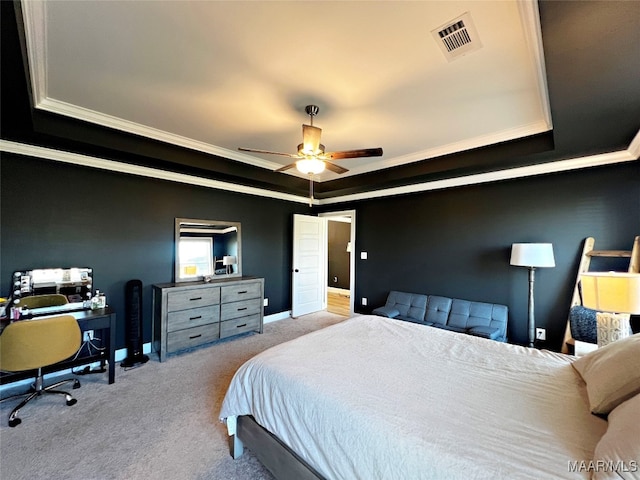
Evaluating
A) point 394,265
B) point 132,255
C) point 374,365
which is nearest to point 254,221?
point 132,255

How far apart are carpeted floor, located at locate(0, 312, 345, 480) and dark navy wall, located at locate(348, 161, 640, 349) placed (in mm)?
3094

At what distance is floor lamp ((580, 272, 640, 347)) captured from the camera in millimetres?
1595

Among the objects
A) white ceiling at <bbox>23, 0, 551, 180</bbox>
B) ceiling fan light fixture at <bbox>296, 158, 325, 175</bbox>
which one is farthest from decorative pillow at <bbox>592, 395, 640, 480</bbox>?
ceiling fan light fixture at <bbox>296, 158, 325, 175</bbox>

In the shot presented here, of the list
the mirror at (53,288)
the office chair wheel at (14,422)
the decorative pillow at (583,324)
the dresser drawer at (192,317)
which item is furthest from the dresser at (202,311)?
the decorative pillow at (583,324)

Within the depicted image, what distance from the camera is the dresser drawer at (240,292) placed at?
3.94 metres

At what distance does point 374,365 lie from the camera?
67.5 inches

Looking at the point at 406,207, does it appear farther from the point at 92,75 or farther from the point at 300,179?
the point at 92,75

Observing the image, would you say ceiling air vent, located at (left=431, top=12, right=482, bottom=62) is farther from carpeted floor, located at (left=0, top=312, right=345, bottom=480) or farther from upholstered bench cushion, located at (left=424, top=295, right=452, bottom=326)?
upholstered bench cushion, located at (left=424, top=295, right=452, bottom=326)

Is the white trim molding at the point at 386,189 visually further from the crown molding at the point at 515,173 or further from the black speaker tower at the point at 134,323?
the black speaker tower at the point at 134,323

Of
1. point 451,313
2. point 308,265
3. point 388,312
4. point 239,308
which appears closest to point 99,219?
point 239,308

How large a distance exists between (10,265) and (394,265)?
15.6 feet

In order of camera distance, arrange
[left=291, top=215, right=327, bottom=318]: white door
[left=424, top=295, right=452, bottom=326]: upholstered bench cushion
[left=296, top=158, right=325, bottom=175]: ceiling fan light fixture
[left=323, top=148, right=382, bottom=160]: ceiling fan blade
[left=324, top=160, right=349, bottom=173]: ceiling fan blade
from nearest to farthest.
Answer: [left=323, top=148, right=382, bottom=160]: ceiling fan blade → [left=296, top=158, right=325, bottom=175]: ceiling fan light fixture → [left=324, top=160, right=349, bottom=173]: ceiling fan blade → [left=424, top=295, right=452, bottom=326]: upholstered bench cushion → [left=291, top=215, right=327, bottom=318]: white door

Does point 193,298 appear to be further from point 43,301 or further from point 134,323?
point 43,301

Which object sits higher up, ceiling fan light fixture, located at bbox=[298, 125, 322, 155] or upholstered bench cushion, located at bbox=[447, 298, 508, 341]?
ceiling fan light fixture, located at bbox=[298, 125, 322, 155]
